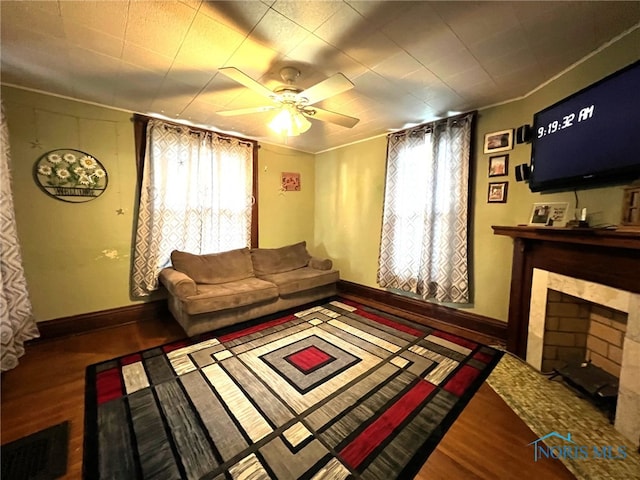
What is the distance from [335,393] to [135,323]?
8.27ft

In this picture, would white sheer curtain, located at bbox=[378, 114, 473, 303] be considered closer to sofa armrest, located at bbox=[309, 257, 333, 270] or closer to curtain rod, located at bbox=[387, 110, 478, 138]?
curtain rod, located at bbox=[387, 110, 478, 138]

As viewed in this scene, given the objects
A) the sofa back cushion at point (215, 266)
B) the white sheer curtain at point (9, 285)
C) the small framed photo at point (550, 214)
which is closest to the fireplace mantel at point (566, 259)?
the small framed photo at point (550, 214)

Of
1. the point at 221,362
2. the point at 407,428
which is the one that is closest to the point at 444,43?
the point at 407,428

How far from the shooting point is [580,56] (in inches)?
68.1

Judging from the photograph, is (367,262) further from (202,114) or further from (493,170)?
(202,114)

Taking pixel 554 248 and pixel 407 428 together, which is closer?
pixel 407 428

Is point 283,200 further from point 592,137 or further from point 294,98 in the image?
point 592,137

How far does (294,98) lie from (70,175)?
7.96ft

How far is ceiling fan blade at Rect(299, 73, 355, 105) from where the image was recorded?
1.58m

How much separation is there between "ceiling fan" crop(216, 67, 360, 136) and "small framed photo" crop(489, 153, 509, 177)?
1564 mm

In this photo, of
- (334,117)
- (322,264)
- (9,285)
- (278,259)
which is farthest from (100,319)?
(334,117)

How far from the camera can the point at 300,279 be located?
10.4ft

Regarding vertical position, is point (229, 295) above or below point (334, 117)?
below

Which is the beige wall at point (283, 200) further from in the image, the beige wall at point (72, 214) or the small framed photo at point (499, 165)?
the small framed photo at point (499, 165)
